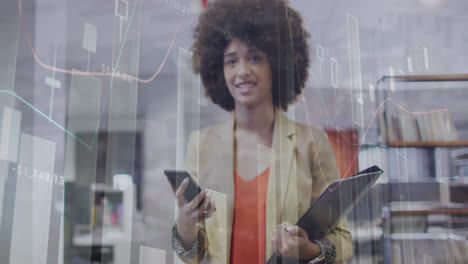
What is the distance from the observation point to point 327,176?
1.14 m

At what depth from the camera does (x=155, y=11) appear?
1.31 m

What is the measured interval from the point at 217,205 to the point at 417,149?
678mm

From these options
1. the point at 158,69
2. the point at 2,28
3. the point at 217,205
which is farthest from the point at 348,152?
the point at 2,28

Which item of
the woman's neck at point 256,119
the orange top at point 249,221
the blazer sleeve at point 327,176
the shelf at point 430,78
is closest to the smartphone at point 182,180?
the orange top at point 249,221

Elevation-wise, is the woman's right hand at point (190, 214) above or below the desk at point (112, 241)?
above

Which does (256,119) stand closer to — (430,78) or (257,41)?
(257,41)

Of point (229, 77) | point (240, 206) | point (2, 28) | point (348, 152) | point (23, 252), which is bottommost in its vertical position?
point (23, 252)

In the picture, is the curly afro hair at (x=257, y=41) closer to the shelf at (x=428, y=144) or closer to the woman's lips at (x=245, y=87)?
the woman's lips at (x=245, y=87)

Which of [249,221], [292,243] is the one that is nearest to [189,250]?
[249,221]

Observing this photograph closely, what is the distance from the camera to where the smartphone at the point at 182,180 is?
47.6 inches

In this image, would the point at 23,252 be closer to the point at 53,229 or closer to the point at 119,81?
the point at 53,229

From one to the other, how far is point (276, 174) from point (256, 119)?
20cm
